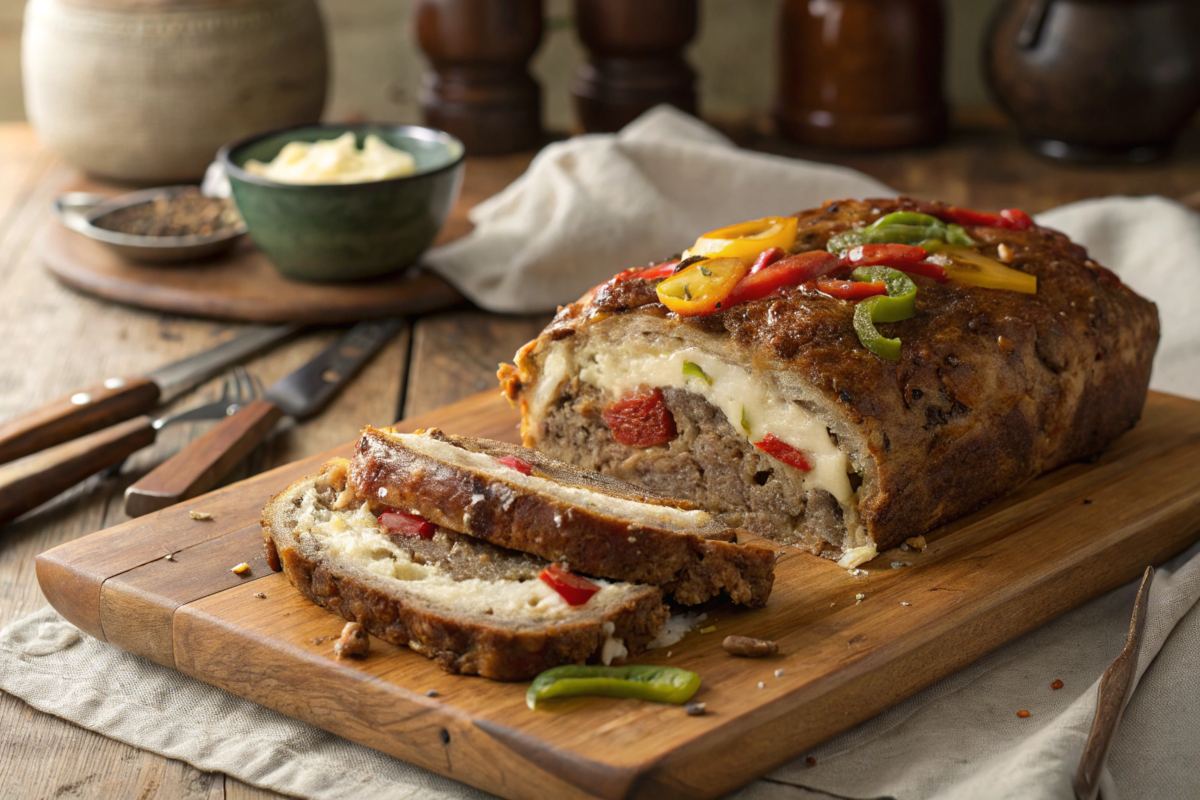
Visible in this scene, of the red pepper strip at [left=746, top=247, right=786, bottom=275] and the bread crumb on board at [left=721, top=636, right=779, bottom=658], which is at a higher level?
the red pepper strip at [left=746, top=247, right=786, bottom=275]

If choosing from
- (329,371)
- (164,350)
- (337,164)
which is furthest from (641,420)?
(164,350)

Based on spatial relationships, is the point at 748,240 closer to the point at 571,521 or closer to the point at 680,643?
the point at 571,521

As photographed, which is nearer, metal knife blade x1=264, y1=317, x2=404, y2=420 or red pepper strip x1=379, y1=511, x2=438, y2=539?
red pepper strip x1=379, y1=511, x2=438, y2=539

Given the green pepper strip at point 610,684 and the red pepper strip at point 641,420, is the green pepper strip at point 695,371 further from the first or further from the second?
the green pepper strip at point 610,684

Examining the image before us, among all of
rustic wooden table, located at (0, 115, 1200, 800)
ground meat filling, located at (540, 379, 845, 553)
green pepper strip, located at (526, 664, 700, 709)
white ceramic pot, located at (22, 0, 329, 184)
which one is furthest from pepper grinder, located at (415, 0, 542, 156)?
green pepper strip, located at (526, 664, 700, 709)

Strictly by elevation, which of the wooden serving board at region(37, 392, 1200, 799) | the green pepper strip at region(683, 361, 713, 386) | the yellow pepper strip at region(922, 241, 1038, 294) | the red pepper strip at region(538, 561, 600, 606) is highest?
the yellow pepper strip at region(922, 241, 1038, 294)

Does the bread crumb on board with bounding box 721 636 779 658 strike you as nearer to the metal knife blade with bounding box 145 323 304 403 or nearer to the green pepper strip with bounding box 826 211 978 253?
the green pepper strip with bounding box 826 211 978 253

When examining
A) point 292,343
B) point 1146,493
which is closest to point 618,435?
point 1146,493

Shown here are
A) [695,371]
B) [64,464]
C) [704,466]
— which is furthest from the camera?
[64,464]
